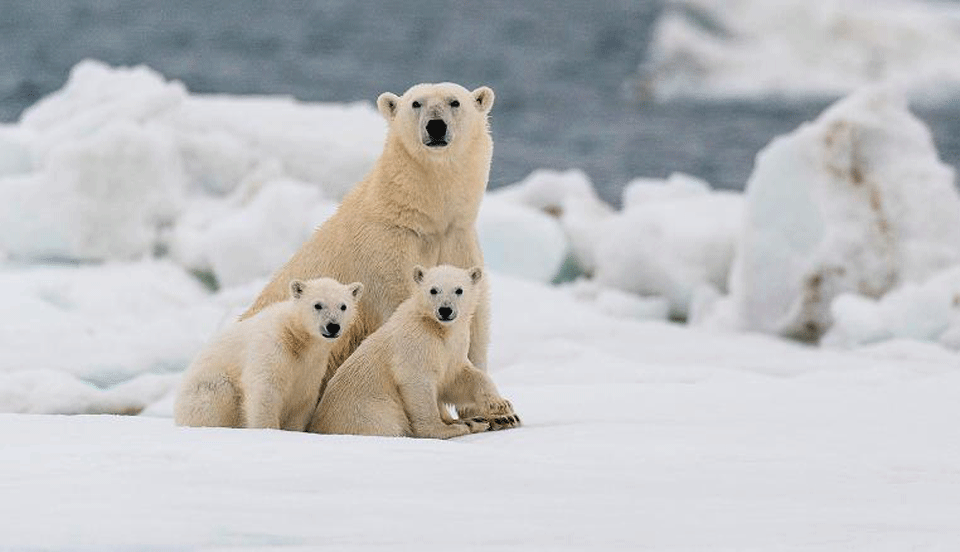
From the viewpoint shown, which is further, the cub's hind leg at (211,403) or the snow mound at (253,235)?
the snow mound at (253,235)

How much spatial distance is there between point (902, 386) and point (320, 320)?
2.90m

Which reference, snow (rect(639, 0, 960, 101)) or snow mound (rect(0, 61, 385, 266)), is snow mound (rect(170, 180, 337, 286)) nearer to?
snow mound (rect(0, 61, 385, 266))

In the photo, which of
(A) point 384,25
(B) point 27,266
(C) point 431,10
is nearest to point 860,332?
(B) point 27,266

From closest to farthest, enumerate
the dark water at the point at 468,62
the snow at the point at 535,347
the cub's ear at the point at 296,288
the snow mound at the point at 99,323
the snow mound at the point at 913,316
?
the snow at the point at 535,347, the cub's ear at the point at 296,288, the snow mound at the point at 99,323, the snow mound at the point at 913,316, the dark water at the point at 468,62

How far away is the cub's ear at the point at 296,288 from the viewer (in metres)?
6.10

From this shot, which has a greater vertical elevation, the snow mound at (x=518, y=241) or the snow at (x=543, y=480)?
the snow mound at (x=518, y=241)

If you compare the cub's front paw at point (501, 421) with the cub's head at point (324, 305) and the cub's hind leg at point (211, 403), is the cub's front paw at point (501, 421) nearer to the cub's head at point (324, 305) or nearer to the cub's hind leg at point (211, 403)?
the cub's head at point (324, 305)

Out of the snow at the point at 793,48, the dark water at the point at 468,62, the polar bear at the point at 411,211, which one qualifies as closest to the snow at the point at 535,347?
the polar bear at the point at 411,211

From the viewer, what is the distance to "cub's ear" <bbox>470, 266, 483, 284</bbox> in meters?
6.43

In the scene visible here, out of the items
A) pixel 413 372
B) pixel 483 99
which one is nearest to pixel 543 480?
pixel 413 372

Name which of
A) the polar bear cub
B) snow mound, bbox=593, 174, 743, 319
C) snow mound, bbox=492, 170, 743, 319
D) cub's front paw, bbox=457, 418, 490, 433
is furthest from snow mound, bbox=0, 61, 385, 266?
cub's front paw, bbox=457, 418, 490, 433

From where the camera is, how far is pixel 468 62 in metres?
36.8

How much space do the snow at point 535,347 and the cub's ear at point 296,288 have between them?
618 millimetres

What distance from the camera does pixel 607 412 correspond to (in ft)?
22.5
